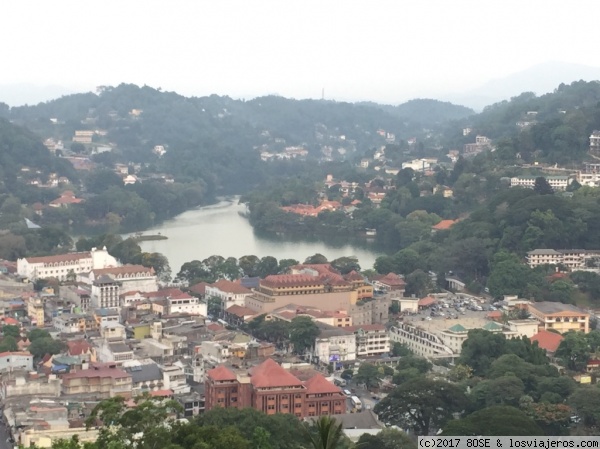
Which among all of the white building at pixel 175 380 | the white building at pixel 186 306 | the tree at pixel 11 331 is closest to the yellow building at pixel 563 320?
the white building at pixel 186 306

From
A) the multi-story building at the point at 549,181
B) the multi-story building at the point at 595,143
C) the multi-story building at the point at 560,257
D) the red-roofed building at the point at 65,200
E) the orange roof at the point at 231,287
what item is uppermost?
the multi-story building at the point at 595,143

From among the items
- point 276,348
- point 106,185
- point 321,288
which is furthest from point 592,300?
point 106,185

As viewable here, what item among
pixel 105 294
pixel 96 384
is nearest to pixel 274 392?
pixel 96 384

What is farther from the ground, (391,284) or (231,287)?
(231,287)

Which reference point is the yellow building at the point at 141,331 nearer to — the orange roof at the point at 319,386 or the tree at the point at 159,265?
the orange roof at the point at 319,386

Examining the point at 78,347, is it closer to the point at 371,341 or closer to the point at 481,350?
the point at 371,341

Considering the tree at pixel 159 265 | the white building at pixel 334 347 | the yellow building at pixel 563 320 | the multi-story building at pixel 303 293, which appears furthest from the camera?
the tree at pixel 159 265

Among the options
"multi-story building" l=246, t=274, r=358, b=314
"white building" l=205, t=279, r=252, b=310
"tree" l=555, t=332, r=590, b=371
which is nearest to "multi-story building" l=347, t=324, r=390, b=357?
"multi-story building" l=246, t=274, r=358, b=314
